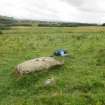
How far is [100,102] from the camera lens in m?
11.6

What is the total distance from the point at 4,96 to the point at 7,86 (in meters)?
1.59

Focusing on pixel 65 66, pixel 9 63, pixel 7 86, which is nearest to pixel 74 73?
pixel 65 66

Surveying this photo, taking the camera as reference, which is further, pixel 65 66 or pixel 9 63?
pixel 9 63

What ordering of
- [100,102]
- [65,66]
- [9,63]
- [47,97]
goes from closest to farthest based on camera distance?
[100,102] < [47,97] < [65,66] < [9,63]

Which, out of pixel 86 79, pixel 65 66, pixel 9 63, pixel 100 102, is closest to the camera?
pixel 100 102

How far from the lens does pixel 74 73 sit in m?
16.4

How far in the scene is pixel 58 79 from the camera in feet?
48.2

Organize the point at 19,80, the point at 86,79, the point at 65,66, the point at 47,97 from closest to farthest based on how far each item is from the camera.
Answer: the point at 47,97 < the point at 86,79 < the point at 19,80 < the point at 65,66

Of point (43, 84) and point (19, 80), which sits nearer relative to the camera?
point (43, 84)

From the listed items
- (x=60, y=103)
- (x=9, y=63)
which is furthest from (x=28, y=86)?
(x=9, y=63)

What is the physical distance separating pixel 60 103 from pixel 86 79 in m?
3.31

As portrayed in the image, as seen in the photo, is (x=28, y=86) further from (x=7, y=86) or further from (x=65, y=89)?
(x=65, y=89)

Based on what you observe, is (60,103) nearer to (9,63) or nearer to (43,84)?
(43,84)

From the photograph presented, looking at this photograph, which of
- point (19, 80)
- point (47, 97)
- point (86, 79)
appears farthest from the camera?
point (19, 80)
